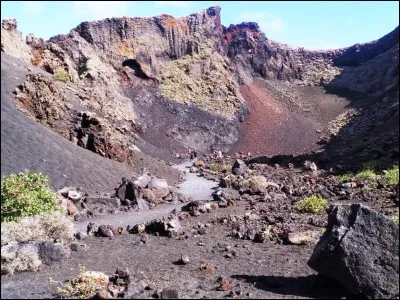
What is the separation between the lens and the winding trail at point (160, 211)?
14.0 metres

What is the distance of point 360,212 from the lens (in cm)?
662

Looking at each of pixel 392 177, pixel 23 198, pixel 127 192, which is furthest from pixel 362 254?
pixel 127 192

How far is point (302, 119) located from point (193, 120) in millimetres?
13994

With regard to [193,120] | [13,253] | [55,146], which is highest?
[193,120]

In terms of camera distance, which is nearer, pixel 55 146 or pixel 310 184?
pixel 55 146

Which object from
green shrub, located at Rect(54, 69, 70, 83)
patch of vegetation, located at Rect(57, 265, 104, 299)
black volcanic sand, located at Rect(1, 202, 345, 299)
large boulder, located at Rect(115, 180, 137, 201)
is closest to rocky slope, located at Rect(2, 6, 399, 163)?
green shrub, located at Rect(54, 69, 70, 83)

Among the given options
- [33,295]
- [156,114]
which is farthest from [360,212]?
[156,114]

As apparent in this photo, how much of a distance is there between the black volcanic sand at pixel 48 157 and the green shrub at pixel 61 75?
383 inches

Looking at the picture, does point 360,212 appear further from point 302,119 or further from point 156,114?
point 302,119

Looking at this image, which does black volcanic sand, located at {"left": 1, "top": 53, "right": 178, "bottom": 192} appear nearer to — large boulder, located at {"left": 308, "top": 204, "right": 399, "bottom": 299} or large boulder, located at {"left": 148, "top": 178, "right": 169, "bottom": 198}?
large boulder, located at {"left": 148, "top": 178, "right": 169, "bottom": 198}

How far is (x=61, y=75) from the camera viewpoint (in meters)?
33.7

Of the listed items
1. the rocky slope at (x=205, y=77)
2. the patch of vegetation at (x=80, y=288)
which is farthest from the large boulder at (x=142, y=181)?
the rocky slope at (x=205, y=77)

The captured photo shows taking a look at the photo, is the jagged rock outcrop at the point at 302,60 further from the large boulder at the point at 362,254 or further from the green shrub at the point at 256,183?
the large boulder at the point at 362,254

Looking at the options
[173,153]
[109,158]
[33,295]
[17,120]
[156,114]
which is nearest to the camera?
[33,295]
